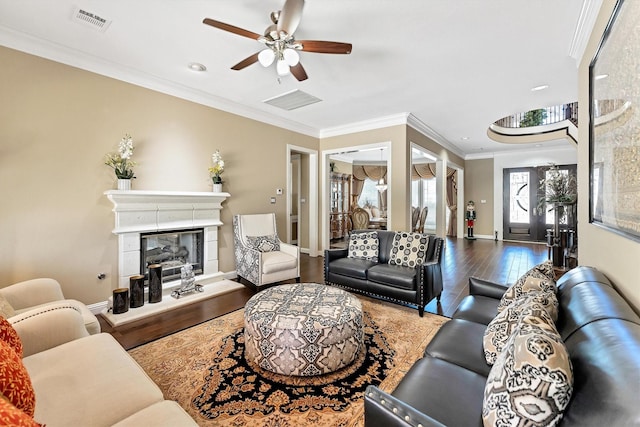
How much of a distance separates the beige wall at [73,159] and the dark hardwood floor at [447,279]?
79 centimetres

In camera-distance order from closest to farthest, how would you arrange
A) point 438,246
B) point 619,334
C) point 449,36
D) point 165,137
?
1. point 619,334
2. point 449,36
3. point 438,246
4. point 165,137

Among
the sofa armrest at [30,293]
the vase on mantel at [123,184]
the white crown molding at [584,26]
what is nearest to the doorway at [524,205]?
the white crown molding at [584,26]

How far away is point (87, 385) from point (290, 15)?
2.47 m

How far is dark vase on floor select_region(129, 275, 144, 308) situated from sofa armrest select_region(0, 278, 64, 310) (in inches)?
34.6

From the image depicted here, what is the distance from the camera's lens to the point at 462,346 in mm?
1495

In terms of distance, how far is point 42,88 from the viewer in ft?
8.79

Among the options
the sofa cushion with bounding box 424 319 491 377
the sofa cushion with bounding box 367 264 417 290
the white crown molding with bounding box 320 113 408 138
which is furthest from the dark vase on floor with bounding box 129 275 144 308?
the white crown molding with bounding box 320 113 408 138

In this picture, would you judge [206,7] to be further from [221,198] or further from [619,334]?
[619,334]

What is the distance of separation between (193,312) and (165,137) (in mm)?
2291

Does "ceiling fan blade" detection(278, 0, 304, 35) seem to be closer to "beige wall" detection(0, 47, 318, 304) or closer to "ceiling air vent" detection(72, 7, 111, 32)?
"ceiling air vent" detection(72, 7, 111, 32)

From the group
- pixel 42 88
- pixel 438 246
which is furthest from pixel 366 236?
pixel 42 88

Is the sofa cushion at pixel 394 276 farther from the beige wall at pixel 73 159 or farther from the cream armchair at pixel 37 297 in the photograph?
the beige wall at pixel 73 159

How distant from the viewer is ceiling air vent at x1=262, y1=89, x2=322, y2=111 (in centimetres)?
390

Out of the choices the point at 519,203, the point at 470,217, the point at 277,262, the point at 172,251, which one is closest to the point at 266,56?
the point at 277,262
